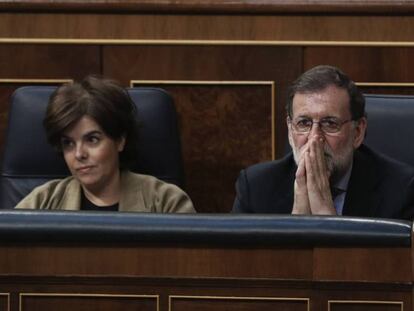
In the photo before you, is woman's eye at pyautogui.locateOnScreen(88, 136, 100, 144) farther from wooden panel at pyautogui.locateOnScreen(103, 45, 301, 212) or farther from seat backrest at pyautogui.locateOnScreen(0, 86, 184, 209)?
wooden panel at pyautogui.locateOnScreen(103, 45, 301, 212)

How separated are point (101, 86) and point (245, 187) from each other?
1.16ft

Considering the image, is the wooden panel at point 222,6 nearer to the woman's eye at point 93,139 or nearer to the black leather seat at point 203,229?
the woman's eye at point 93,139

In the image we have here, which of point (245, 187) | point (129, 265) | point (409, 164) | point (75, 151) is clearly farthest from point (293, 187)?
point (129, 265)

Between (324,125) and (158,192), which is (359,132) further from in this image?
(158,192)

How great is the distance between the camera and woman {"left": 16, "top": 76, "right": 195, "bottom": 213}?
2516 mm

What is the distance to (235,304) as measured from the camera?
1.81m

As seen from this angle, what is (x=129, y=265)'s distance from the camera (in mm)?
1824

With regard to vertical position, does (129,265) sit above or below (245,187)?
below

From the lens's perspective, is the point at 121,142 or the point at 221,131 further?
the point at 221,131

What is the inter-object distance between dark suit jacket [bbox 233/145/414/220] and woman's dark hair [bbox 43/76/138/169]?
0.82ft

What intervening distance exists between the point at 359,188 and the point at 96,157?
49 centimetres

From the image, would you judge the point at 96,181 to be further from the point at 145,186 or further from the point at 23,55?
the point at 23,55

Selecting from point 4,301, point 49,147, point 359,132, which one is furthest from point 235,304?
point 49,147

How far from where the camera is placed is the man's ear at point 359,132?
Result: 2.40 meters
